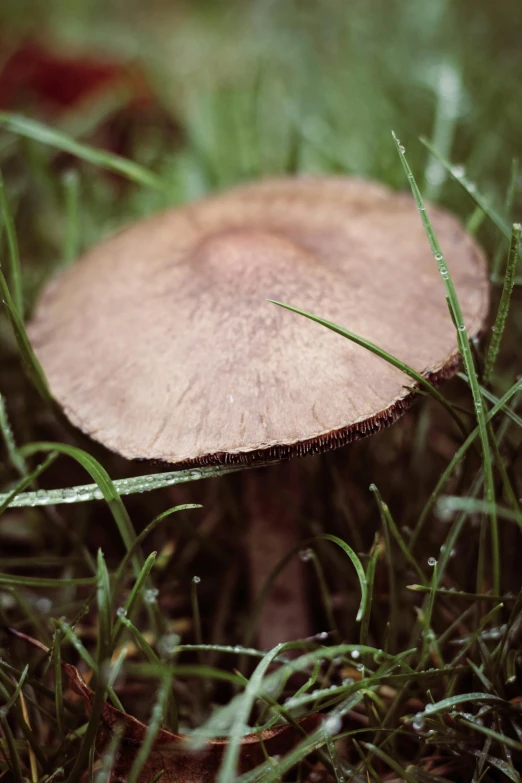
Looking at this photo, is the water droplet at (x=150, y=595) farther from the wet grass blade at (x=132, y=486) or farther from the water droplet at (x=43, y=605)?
the water droplet at (x=43, y=605)

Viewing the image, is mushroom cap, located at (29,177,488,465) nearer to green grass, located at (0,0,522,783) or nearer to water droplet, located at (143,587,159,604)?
green grass, located at (0,0,522,783)

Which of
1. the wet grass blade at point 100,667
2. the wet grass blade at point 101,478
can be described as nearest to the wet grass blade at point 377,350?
the wet grass blade at point 101,478

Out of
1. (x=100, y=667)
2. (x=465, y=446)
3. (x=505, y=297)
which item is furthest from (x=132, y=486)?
(x=505, y=297)

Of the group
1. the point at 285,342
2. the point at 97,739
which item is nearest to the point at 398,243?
the point at 285,342

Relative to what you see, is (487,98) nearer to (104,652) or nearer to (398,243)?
(398,243)

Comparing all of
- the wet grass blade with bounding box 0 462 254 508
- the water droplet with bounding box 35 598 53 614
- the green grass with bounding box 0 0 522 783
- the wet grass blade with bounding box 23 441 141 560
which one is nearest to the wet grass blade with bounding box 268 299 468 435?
the green grass with bounding box 0 0 522 783

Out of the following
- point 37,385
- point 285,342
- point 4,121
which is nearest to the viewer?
point 285,342

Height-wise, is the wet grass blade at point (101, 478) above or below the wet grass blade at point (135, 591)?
above
